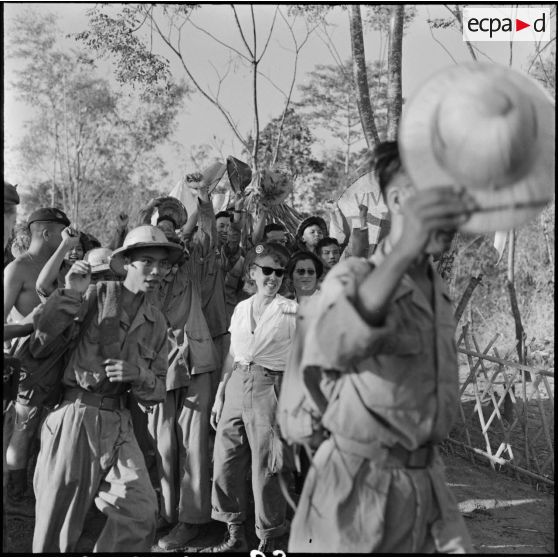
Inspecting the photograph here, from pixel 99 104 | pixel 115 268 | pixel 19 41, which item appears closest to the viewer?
pixel 115 268

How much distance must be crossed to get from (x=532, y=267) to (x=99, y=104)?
15918 millimetres

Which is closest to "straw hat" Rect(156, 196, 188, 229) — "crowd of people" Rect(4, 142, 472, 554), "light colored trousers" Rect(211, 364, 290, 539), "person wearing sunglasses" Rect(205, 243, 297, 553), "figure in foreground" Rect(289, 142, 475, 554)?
"crowd of people" Rect(4, 142, 472, 554)

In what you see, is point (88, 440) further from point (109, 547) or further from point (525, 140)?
point (525, 140)

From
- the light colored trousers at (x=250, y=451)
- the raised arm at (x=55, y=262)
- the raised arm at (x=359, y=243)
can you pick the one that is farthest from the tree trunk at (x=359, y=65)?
the raised arm at (x=55, y=262)

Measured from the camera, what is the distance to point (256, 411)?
4.52m

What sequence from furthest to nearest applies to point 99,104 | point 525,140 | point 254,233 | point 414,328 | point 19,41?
point 99,104 < point 19,41 < point 254,233 < point 414,328 < point 525,140

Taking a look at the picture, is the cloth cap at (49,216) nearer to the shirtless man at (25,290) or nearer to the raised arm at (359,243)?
the shirtless man at (25,290)

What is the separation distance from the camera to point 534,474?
246 inches

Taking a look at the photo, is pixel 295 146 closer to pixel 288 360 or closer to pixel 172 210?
pixel 172 210

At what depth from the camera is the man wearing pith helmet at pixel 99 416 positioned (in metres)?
3.39

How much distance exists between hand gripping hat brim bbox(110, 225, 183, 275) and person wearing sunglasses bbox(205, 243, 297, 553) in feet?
2.93

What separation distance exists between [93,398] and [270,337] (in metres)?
1.35

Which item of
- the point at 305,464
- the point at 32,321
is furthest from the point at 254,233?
the point at 32,321

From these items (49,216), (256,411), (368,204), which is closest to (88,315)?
(49,216)
